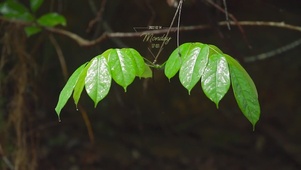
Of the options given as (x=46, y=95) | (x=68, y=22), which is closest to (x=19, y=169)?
(x=46, y=95)

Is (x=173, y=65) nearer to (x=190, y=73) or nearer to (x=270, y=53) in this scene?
(x=190, y=73)

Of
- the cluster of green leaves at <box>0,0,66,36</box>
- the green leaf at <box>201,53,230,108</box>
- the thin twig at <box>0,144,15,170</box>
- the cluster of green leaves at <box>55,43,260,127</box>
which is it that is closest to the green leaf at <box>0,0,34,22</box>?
the cluster of green leaves at <box>0,0,66,36</box>

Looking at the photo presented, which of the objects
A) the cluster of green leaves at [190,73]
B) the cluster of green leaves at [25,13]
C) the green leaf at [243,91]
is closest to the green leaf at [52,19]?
the cluster of green leaves at [25,13]

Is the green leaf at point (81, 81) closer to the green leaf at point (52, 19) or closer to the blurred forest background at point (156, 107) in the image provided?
the green leaf at point (52, 19)

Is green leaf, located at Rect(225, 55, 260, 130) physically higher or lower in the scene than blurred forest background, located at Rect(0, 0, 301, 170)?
higher

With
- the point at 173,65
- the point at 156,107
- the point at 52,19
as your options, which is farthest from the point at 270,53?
the point at 173,65

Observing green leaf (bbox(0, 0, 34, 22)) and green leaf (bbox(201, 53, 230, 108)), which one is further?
green leaf (bbox(0, 0, 34, 22))

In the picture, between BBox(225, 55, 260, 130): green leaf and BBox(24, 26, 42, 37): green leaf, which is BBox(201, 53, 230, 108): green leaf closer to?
BBox(225, 55, 260, 130): green leaf
